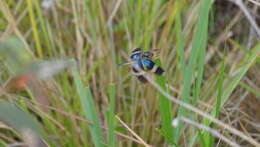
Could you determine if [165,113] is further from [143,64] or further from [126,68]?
[126,68]

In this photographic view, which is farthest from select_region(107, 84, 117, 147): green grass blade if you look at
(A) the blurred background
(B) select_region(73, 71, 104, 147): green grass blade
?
(A) the blurred background

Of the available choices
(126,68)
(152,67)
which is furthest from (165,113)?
(126,68)

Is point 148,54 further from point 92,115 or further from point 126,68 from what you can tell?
point 126,68

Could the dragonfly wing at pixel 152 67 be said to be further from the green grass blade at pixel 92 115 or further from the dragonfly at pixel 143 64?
the green grass blade at pixel 92 115

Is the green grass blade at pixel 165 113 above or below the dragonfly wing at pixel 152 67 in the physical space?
below

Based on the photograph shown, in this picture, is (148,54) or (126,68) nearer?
(148,54)

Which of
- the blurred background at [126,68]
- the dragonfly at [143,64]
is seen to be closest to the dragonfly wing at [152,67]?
the dragonfly at [143,64]

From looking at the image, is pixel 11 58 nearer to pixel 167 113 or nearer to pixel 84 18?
pixel 167 113

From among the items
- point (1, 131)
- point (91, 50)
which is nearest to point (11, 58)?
point (1, 131)

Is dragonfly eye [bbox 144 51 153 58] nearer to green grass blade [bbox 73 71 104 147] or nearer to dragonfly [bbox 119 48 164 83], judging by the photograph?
dragonfly [bbox 119 48 164 83]

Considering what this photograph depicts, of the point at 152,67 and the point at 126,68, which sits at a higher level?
the point at 152,67

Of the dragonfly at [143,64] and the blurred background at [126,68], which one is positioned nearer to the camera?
the dragonfly at [143,64]

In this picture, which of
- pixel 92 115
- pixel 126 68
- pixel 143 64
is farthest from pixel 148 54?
pixel 126 68
